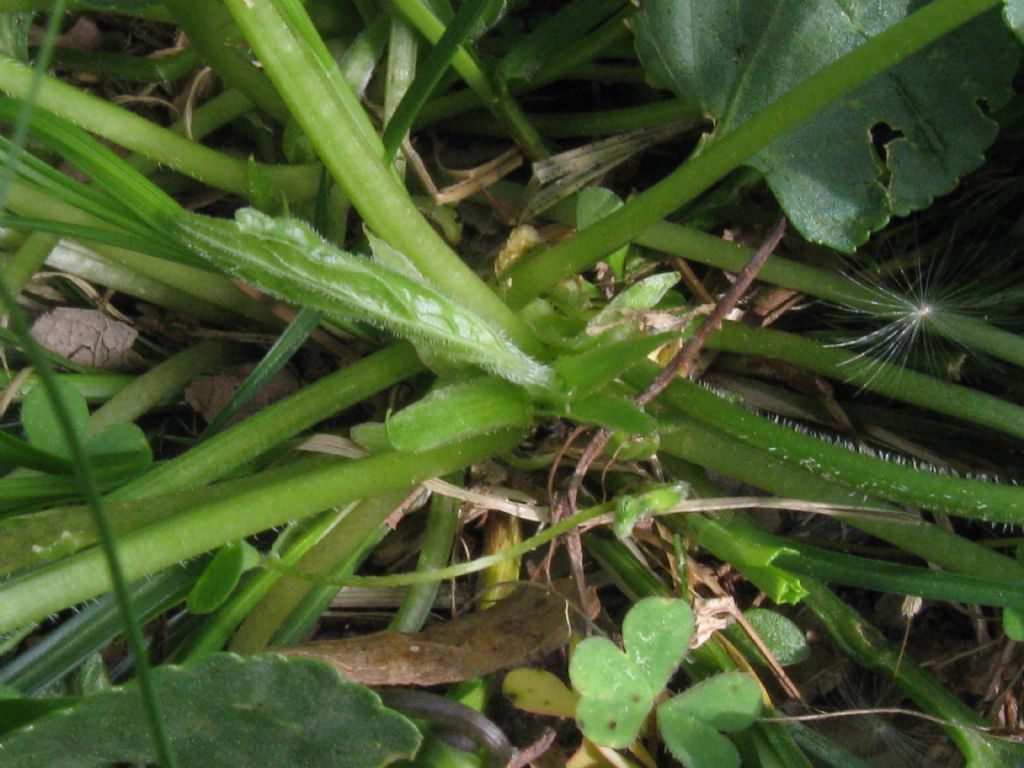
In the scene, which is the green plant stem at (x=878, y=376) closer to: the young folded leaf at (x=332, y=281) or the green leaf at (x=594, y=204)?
the green leaf at (x=594, y=204)

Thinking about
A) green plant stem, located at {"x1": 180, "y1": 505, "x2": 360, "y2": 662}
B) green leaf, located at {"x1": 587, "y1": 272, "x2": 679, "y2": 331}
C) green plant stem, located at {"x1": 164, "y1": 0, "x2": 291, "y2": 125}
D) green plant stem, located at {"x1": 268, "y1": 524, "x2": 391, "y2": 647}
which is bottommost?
green plant stem, located at {"x1": 268, "y1": 524, "x2": 391, "y2": 647}

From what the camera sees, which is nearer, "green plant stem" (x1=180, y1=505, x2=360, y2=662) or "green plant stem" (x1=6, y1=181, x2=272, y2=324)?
"green plant stem" (x1=180, y1=505, x2=360, y2=662)

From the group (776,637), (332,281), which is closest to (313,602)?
(332,281)

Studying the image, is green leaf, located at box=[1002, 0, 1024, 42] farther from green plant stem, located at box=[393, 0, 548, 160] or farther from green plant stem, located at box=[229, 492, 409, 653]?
green plant stem, located at box=[229, 492, 409, 653]

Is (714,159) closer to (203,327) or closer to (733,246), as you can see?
(733,246)

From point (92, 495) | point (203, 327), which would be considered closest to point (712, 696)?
point (92, 495)

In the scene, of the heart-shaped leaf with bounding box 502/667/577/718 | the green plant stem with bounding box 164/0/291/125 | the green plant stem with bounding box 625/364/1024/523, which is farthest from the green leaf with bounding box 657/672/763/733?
the green plant stem with bounding box 164/0/291/125
